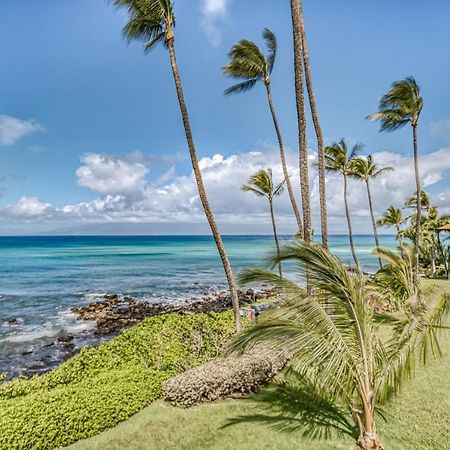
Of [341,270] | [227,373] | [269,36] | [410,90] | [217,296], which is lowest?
[217,296]

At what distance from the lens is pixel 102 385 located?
7625mm

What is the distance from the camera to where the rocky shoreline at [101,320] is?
40.7ft

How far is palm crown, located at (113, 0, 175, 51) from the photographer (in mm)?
10625

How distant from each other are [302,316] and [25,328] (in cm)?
1732

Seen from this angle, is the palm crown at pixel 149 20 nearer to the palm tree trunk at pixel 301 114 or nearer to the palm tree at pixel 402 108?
the palm tree trunk at pixel 301 114

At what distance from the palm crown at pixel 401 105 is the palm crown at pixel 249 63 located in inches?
243

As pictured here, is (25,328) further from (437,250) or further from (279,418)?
(437,250)

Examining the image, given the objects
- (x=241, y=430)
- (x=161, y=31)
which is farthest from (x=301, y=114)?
(x=241, y=430)

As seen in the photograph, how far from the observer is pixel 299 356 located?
500 centimetres

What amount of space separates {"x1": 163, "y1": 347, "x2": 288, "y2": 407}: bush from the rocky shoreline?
1894 millimetres

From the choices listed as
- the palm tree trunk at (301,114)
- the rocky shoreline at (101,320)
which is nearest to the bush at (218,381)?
the rocky shoreline at (101,320)

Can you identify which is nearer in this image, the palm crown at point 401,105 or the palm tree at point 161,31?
the palm tree at point 161,31

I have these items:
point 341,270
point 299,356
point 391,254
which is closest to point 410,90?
point 391,254

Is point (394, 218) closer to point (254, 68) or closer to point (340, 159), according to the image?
point (340, 159)
